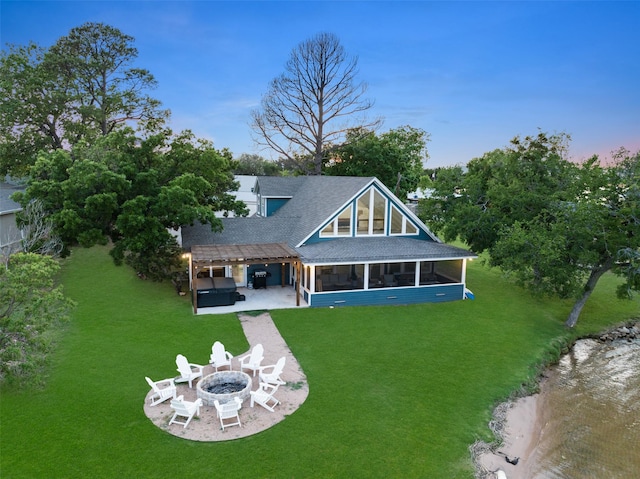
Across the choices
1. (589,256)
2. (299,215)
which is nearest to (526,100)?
(589,256)

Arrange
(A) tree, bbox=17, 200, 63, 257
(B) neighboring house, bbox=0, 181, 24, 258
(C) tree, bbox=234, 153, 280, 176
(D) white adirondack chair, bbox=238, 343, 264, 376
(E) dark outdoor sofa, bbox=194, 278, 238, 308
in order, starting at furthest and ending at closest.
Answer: (C) tree, bbox=234, 153, 280, 176 → (B) neighboring house, bbox=0, 181, 24, 258 → (A) tree, bbox=17, 200, 63, 257 → (E) dark outdoor sofa, bbox=194, 278, 238, 308 → (D) white adirondack chair, bbox=238, 343, 264, 376

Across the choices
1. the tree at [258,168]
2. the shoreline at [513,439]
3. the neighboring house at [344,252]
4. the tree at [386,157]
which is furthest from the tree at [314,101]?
the tree at [258,168]

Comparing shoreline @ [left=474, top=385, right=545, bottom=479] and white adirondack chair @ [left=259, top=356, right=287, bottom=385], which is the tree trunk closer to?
shoreline @ [left=474, top=385, right=545, bottom=479]

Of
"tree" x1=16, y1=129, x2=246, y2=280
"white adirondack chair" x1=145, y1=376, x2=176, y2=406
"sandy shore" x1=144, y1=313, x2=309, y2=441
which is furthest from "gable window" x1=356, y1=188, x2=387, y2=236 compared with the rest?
"white adirondack chair" x1=145, y1=376, x2=176, y2=406

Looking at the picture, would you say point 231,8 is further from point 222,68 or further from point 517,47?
point 517,47

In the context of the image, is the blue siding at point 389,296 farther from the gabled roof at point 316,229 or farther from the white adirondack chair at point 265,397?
the white adirondack chair at point 265,397

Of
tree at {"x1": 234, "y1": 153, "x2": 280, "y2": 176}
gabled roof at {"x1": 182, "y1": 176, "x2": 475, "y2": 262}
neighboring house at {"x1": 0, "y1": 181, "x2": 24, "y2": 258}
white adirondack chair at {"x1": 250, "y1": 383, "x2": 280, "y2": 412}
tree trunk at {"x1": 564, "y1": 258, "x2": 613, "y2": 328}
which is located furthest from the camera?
tree at {"x1": 234, "y1": 153, "x2": 280, "y2": 176}
